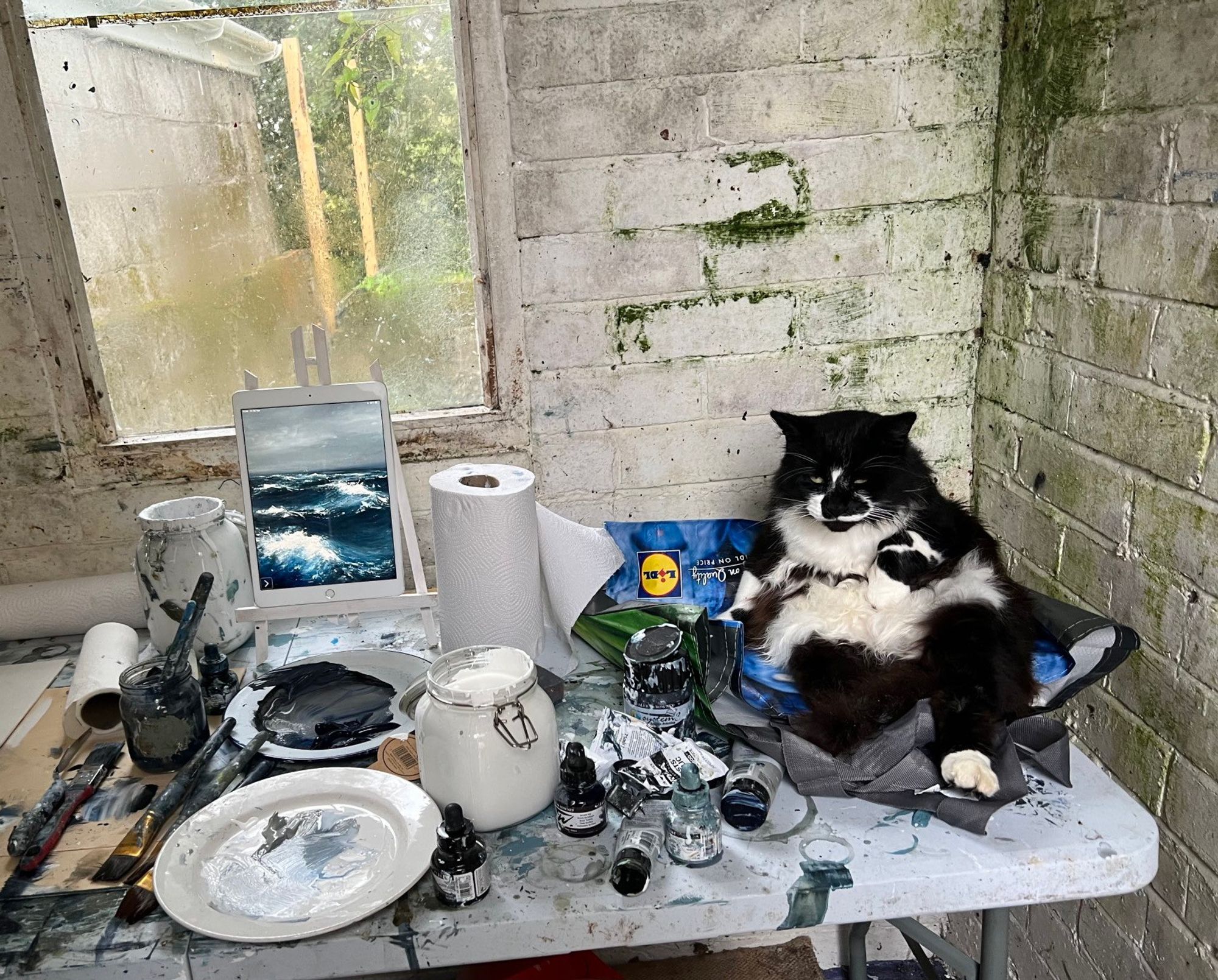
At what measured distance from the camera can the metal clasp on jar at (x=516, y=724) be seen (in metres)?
1.08

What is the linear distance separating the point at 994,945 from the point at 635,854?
1.64 feet

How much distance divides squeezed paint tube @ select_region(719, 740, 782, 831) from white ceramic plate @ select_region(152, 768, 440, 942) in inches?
13.7

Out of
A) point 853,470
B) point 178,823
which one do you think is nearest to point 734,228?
point 853,470

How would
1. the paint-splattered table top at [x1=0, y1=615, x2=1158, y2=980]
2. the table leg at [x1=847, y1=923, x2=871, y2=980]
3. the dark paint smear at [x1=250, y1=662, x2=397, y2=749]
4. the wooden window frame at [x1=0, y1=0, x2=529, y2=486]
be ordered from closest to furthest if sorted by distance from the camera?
1. the paint-splattered table top at [x1=0, y1=615, x2=1158, y2=980]
2. the dark paint smear at [x1=250, y1=662, x2=397, y2=749]
3. the wooden window frame at [x1=0, y1=0, x2=529, y2=486]
4. the table leg at [x1=847, y1=923, x2=871, y2=980]

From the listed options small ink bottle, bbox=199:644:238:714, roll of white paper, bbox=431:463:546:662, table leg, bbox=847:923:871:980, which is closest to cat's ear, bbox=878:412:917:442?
roll of white paper, bbox=431:463:546:662

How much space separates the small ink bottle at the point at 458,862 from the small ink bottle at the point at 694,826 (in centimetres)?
22

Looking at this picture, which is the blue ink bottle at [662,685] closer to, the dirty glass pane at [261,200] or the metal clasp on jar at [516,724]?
the metal clasp on jar at [516,724]

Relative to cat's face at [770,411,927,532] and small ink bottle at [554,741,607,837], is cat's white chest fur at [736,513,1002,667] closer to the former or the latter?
cat's face at [770,411,927,532]

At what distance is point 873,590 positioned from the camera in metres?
1.37

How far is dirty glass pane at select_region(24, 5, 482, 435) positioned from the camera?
162 cm

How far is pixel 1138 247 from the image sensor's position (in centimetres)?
130

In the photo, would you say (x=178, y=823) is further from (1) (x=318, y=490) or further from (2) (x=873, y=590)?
(2) (x=873, y=590)

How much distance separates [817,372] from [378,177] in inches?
35.5

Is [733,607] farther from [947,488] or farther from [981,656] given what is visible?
[947,488]
